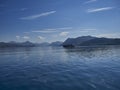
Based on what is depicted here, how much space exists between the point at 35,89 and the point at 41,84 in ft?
5.58

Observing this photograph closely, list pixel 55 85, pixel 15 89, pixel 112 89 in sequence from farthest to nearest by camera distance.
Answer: pixel 55 85 → pixel 15 89 → pixel 112 89

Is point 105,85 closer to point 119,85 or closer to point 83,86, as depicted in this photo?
point 119,85

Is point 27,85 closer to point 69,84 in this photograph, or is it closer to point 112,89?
point 69,84

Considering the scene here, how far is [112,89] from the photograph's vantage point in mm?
15102

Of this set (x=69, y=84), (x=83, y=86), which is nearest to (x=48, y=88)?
(x=69, y=84)

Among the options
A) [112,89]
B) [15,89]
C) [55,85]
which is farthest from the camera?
[55,85]

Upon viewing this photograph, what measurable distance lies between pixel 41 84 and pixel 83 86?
539 centimetres

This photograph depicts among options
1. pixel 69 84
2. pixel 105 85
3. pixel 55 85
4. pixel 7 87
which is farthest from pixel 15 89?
pixel 105 85

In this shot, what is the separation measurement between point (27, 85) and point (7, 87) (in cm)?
245

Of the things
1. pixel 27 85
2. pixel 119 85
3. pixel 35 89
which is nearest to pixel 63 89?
pixel 35 89

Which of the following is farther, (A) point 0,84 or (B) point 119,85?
(A) point 0,84

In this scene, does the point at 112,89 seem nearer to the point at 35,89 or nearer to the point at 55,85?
the point at 55,85

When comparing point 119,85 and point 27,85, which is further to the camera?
point 27,85

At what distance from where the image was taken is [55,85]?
56.9 ft
